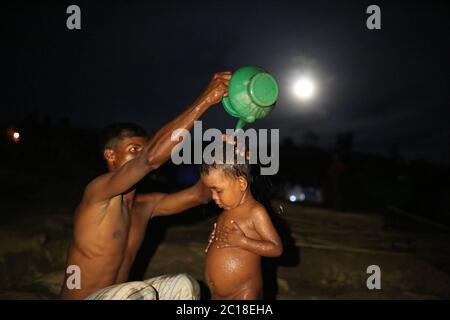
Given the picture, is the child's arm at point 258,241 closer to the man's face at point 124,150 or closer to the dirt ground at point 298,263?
the dirt ground at point 298,263

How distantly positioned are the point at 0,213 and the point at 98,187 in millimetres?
6762

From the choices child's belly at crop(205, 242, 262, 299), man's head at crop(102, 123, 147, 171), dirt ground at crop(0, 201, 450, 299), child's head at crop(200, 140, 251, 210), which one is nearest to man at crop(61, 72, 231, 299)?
man's head at crop(102, 123, 147, 171)

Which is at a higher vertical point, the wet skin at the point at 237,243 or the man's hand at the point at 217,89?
the man's hand at the point at 217,89

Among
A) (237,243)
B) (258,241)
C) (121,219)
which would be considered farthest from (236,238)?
(121,219)

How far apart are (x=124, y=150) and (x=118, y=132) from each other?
17 cm

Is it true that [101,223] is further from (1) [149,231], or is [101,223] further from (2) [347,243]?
(2) [347,243]

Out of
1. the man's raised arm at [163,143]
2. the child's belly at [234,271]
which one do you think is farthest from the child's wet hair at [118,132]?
the child's belly at [234,271]

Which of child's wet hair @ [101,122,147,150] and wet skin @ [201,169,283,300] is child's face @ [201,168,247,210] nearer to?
wet skin @ [201,169,283,300]

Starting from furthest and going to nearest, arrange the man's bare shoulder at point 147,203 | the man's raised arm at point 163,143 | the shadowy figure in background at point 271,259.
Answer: the shadowy figure in background at point 271,259 < the man's bare shoulder at point 147,203 < the man's raised arm at point 163,143

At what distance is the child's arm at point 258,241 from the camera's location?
2.54 meters

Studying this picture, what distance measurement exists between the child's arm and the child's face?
0.18m

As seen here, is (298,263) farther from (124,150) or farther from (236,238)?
(124,150)

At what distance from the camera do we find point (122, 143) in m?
2.67

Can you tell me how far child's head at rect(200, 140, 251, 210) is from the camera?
8.75 ft
